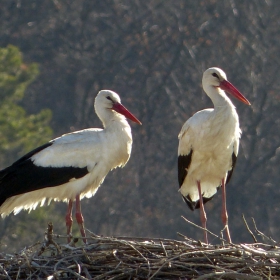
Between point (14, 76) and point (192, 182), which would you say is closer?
point (192, 182)

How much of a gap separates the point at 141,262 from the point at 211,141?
2.49 m

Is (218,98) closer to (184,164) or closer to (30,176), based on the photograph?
(184,164)

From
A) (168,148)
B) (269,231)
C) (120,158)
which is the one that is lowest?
(269,231)

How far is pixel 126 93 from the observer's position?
20172 millimetres

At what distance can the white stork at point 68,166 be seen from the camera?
33.5ft

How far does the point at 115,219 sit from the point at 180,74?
3166 millimetres

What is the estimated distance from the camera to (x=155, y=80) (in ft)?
66.6

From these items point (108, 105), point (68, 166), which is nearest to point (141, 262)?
point (68, 166)

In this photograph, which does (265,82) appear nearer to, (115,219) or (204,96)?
(204,96)

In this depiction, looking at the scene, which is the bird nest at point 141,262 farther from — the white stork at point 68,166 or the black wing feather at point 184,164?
the black wing feather at point 184,164

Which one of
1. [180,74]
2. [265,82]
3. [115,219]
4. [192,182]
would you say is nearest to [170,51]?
[180,74]

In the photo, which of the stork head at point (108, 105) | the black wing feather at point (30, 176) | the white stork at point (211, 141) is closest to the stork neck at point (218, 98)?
the white stork at point (211, 141)

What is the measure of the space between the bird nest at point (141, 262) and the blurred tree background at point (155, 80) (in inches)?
390

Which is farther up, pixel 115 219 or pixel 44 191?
pixel 44 191
